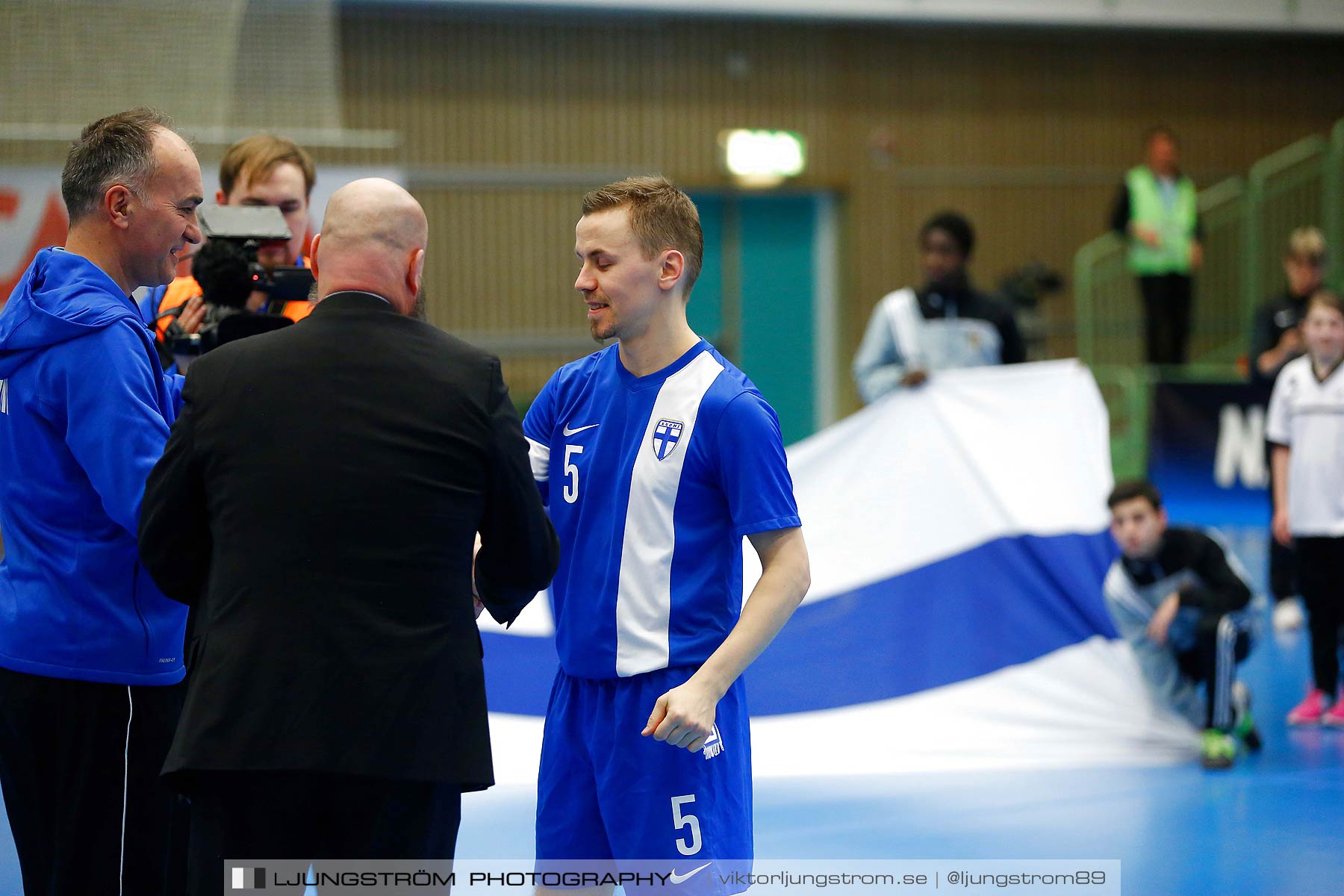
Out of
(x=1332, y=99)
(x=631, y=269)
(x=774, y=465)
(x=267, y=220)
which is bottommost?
(x=774, y=465)

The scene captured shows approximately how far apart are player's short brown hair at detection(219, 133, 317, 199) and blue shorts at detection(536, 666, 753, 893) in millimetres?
2075

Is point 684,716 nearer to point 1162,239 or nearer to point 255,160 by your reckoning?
point 255,160

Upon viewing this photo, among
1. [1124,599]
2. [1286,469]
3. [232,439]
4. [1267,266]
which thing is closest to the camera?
[232,439]

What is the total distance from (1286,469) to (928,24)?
9.94 meters

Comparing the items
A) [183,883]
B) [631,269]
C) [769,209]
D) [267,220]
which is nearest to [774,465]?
[631,269]

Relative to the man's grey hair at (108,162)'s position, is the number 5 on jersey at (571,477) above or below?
below

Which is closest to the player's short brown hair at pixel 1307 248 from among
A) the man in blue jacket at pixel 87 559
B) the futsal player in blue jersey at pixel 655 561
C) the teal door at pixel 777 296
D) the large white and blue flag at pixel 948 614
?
the large white and blue flag at pixel 948 614

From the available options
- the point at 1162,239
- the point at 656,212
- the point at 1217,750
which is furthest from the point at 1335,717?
the point at 1162,239

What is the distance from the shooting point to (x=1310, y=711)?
627cm

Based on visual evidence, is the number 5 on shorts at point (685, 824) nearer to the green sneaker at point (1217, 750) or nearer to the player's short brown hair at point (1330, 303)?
the green sneaker at point (1217, 750)

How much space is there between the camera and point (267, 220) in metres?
3.62

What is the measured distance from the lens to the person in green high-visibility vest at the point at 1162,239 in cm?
1223

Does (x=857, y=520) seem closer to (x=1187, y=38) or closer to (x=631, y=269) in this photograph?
(x=631, y=269)

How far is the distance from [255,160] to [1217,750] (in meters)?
4.20
